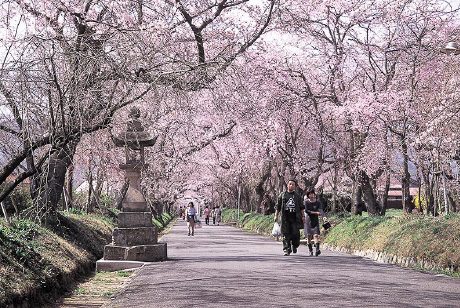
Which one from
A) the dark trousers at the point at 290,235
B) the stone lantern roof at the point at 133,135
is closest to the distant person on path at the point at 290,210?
the dark trousers at the point at 290,235

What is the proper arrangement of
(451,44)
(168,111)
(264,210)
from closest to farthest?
(168,111)
(451,44)
(264,210)

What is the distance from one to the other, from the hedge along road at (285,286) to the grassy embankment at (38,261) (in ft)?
4.56

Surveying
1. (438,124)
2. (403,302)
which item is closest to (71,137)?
(403,302)

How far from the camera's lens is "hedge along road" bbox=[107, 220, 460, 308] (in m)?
8.37

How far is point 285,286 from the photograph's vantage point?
32.5 feet

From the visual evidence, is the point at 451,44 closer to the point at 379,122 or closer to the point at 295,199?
the point at 295,199

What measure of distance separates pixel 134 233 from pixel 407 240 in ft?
23.1

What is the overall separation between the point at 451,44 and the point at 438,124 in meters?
3.06

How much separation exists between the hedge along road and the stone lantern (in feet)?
4.57

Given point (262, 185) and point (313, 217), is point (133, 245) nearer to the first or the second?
point (313, 217)

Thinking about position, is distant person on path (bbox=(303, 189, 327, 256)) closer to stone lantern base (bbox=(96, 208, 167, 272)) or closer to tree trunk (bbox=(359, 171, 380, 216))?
stone lantern base (bbox=(96, 208, 167, 272))

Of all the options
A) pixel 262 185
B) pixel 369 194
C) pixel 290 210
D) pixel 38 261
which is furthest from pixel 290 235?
pixel 262 185

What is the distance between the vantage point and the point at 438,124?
16.7m

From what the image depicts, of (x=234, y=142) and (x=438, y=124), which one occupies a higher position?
(x=234, y=142)
